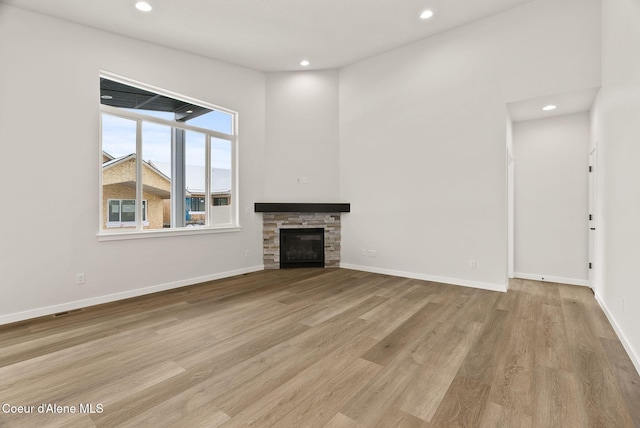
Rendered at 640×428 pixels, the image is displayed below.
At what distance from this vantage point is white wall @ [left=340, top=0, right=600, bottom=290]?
3.57 m

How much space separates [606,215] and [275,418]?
3.68 meters

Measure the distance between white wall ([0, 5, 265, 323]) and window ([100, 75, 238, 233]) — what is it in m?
0.21

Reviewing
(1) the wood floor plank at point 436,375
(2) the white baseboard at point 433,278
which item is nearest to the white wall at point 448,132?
(2) the white baseboard at point 433,278

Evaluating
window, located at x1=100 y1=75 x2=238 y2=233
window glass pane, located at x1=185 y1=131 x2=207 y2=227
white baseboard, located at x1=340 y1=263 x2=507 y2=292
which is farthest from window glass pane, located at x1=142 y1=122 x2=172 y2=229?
white baseboard, located at x1=340 y1=263 x2=507 y2=292

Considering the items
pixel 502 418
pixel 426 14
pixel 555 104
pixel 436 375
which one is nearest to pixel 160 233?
pixel 436 375

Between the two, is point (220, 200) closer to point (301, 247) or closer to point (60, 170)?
point (301, 247)

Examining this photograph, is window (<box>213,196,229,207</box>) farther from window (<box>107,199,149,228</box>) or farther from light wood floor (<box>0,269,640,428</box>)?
light wood floor (<box>0,269,640,428</box>)

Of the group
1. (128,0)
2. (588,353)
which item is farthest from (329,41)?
(588,353)

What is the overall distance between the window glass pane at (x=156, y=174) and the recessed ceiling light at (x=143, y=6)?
4.39 ft

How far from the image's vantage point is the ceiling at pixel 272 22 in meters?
3.39

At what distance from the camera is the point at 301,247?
5.58 meters

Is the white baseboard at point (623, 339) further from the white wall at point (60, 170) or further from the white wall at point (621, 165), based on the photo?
the white wall at point (60, 170)

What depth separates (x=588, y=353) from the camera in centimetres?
229

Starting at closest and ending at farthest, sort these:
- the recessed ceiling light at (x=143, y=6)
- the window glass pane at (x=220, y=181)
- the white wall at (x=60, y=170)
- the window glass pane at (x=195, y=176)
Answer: the white wall at (x=60, y=170), the recessed ceiling light at (x=143, y=6), the window glass pane at (x=195, y=176), the window glass pane at (x=220, y=181)
